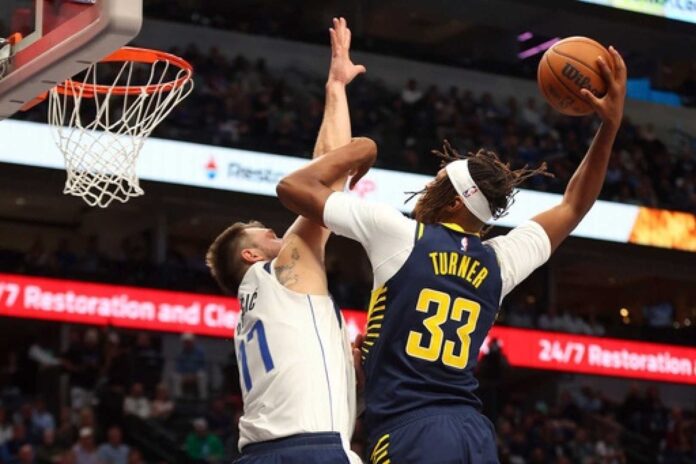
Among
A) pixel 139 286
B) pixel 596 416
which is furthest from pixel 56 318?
pixel 596 416

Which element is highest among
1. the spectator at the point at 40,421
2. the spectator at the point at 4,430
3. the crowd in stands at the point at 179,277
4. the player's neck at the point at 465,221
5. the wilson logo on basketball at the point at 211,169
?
the wilson logo on basketball at the point at 211,169

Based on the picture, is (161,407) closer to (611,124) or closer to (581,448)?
(581,448)

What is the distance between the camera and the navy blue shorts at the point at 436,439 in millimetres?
3955

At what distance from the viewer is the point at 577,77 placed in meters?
4.48

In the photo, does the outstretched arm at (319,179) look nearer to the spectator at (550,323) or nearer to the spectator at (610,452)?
the spectator at (610,452)

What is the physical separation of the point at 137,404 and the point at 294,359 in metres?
11.1

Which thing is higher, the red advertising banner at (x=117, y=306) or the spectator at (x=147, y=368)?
the red advertising banner at (x=117, y=306)

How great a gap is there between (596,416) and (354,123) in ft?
18.9

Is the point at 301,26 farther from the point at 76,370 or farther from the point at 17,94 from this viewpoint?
the point at 17,94

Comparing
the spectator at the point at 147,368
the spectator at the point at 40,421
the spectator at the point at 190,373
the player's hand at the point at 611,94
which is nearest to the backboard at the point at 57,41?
the player's hand at the point at 611,94

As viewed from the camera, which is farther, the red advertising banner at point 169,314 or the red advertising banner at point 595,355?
the red advertising banner at point 595,355

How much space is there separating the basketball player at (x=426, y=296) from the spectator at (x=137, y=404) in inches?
434

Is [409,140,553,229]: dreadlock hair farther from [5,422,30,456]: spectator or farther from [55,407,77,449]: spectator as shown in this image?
[55,407,77,449]: spectator

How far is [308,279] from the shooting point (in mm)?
4332
